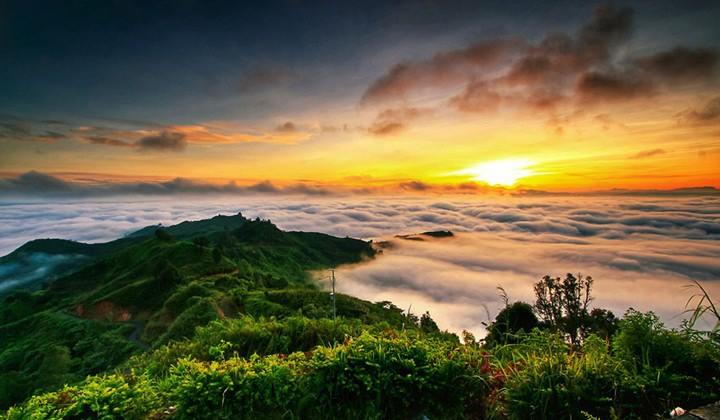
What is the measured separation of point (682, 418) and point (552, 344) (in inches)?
60.6

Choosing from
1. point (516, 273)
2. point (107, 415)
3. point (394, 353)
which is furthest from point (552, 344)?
point (516, 273)

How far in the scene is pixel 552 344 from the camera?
15.1 feet

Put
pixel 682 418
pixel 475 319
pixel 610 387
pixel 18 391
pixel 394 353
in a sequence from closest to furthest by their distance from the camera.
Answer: pixel 682 418, pixel 610 387, pixel 394 353, pixel 18 391, pixel 475 319

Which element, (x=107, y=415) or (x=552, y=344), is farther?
(x=552, y=344)

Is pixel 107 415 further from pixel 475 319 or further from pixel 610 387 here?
pixel 475 319

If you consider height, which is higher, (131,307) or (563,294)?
(563,294)

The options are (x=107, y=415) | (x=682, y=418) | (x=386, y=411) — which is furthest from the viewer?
(x=386, y=411)

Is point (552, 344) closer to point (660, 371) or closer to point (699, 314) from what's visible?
point (660, 371)

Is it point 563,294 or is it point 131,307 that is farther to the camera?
point 131,307

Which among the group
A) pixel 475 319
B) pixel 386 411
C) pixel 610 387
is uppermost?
pixel 610 387

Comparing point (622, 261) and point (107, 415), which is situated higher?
point (107, 415)

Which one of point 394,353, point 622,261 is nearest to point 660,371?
point 394,353

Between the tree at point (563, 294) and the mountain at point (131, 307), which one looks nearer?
the tree at point (563, 294)

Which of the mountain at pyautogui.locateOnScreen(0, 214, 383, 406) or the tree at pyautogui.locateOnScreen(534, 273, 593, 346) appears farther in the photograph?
the mountain at pyautogui.locateOnScreen(0, 214, 383, 406)
